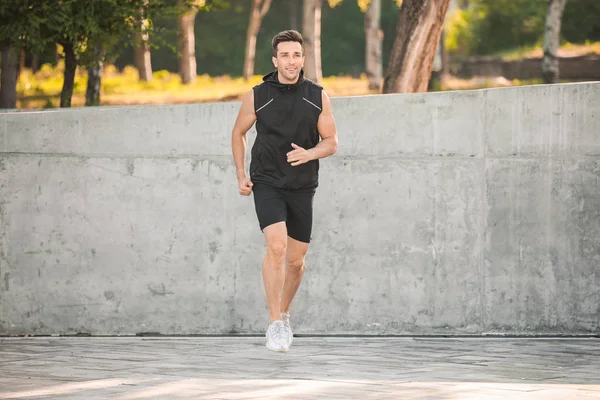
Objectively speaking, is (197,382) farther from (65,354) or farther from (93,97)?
(93,97)

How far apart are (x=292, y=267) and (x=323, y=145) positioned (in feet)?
3.41

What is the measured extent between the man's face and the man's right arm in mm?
297

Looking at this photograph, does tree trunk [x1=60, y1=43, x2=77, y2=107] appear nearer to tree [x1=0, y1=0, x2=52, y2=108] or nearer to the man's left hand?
tree [x1=0, y1=0, x2=52, y2=108]

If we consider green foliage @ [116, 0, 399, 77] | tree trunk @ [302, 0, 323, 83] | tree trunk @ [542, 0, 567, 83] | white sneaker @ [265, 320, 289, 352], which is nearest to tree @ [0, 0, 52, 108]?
white sneaker @ [265, 320, 289, 352]

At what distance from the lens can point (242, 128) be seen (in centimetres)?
785

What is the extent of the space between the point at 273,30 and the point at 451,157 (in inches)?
2868

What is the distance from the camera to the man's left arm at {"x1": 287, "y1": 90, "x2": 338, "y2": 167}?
7582 mm

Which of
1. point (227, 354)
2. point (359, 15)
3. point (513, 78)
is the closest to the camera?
point (227, 354)

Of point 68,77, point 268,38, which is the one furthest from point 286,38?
point 268,38

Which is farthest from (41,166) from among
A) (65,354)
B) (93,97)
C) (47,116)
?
(93,97)

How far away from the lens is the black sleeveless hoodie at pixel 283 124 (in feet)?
25.2

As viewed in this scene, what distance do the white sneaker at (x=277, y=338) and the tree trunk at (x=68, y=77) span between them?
880cm

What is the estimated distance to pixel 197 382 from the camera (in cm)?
693

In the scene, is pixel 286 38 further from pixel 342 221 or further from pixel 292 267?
pixel 342 221
